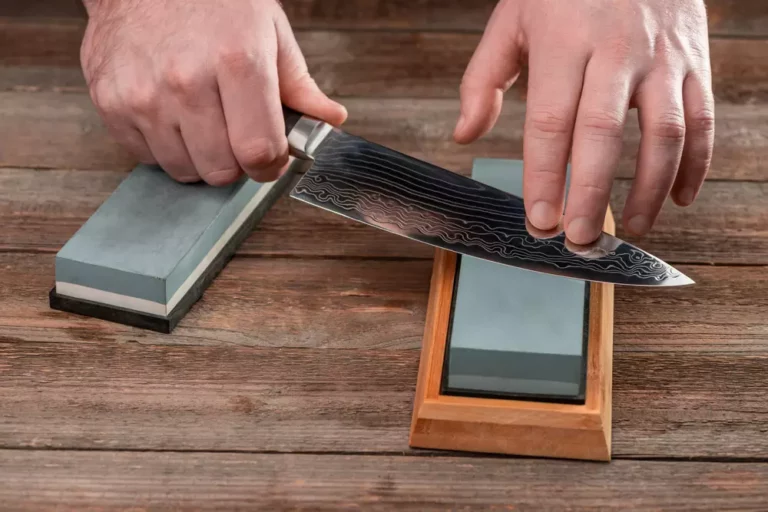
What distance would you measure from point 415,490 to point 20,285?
427 millimetres

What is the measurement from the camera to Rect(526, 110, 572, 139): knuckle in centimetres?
72

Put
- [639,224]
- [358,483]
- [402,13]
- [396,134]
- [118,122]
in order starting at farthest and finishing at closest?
[402,13] < [396,134] < [118,122] < [639,224] < [358,483]

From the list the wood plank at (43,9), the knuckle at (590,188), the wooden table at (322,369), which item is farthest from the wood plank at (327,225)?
the wood plank at (43,9)

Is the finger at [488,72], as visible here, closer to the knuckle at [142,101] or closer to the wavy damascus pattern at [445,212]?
the wavy damascus pattern at [445,212]

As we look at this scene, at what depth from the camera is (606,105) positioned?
28.0 inches

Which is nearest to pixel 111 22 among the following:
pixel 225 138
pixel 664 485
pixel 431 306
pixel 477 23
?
pixel 225 138

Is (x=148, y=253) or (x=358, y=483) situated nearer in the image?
(x=358, y=483)

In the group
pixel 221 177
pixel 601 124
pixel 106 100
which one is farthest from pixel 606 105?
pixel 106 100

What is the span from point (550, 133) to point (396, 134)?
1.17ft

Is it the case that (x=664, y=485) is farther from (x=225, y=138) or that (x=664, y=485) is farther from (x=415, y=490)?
(x=225, y=138)

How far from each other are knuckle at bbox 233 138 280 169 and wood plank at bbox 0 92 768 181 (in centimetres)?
21

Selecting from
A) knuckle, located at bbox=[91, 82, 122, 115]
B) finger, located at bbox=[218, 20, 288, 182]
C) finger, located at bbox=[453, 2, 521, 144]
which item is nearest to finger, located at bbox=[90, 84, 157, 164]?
knuckle, located at bbox=[91, 82, 122, 115]

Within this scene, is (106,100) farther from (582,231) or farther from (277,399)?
(582,231)

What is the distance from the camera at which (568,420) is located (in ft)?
2.19
